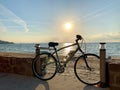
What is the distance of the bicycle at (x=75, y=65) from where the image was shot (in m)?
4.17

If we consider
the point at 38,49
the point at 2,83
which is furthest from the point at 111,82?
the point at 2,83

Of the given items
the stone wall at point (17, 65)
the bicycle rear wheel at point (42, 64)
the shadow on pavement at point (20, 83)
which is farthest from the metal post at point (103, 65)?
the stone wall at point (17, 65)

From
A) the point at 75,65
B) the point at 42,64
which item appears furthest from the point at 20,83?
the point at 75,65

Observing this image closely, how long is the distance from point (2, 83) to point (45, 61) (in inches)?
45.5

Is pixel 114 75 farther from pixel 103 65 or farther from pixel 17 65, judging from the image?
pixel 17 65

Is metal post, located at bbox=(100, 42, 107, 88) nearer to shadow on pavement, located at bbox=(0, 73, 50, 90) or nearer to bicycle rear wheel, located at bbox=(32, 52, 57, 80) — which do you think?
shadow on pavement, located at bbox=(0, 73, 50, 90)

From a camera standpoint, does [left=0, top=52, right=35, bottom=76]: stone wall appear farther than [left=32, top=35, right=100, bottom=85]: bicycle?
Yes

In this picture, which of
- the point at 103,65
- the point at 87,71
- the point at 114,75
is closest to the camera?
the point at 114,75

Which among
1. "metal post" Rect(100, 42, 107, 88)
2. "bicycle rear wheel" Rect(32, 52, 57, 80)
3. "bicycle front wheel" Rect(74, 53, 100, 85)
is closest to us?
"metal post" Rect(100, 42, 107, 88)

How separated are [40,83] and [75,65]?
0.90 meters

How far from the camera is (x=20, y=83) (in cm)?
417

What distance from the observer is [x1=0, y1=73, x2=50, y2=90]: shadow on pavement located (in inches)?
152

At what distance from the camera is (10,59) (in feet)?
16.7

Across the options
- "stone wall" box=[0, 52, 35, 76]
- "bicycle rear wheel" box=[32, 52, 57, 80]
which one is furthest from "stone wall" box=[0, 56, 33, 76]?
"bicycle rear wheel" box=[32, 52, 57, 80]
